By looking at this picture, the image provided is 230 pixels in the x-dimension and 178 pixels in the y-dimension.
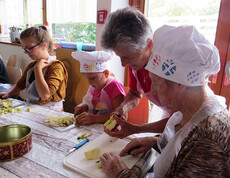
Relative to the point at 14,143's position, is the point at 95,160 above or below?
below

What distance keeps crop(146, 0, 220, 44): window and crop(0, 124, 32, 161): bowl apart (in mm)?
2083

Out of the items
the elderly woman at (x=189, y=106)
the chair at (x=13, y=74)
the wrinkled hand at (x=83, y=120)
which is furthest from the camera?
the chair at (x=13, y=74)

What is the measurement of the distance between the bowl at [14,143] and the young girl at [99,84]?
0.52m

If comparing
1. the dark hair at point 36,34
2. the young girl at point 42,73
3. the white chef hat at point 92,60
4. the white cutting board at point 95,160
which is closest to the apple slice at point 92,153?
the white cutting board at point 95,160

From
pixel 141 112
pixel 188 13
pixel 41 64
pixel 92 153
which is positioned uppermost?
pixel 188 13

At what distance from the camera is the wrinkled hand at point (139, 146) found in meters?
1.04

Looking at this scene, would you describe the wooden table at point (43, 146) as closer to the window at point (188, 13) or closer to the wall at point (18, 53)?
the window at point (188, 13)

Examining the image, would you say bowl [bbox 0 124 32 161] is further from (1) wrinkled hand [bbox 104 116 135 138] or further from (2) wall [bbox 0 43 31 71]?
(2) wall [bbox 0 43 31 71]

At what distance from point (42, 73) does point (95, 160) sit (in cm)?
144

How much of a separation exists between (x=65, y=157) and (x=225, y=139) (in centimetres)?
76

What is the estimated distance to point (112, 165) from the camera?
91 centimetres

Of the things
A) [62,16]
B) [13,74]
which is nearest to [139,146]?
[13,74]

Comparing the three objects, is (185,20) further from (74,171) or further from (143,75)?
(74,171)

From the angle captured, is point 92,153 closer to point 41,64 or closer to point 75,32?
point 41,64
